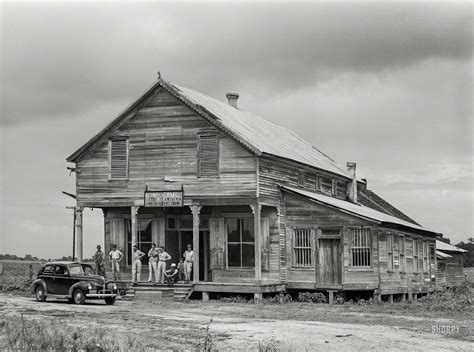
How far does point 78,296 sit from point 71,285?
2.02 feet

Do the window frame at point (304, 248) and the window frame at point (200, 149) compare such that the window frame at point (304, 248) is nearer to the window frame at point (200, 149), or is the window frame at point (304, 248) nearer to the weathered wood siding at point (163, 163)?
the weathered wood siding at point (163, 163)

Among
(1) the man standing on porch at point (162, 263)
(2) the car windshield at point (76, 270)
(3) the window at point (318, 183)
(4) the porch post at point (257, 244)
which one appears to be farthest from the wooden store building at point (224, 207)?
(2) the car windshield at point (76, 270)

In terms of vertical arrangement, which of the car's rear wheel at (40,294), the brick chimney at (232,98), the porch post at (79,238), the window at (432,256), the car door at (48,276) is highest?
the brick chimney at (232,98)

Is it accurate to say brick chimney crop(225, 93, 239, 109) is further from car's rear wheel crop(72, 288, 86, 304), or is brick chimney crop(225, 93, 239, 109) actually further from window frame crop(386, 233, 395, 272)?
car's rear wheel crop(72, 288, 86, 304)

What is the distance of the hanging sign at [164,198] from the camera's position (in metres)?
32.5

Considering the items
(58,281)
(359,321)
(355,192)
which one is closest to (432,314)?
(359,321)

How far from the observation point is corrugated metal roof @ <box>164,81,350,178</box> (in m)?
32.4

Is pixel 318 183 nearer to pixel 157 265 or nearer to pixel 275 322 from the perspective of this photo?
pixel 157 265

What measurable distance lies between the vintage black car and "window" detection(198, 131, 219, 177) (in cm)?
623

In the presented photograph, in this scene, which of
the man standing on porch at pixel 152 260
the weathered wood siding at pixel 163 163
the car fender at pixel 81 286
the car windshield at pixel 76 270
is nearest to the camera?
the car fender at pixel 81 286

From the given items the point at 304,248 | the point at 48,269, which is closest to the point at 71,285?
the point at 48,269

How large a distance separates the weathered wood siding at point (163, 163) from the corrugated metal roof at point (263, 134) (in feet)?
2.02

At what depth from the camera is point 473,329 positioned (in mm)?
21109

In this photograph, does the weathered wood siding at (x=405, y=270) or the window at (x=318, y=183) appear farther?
the window at (x=318, y=183)
